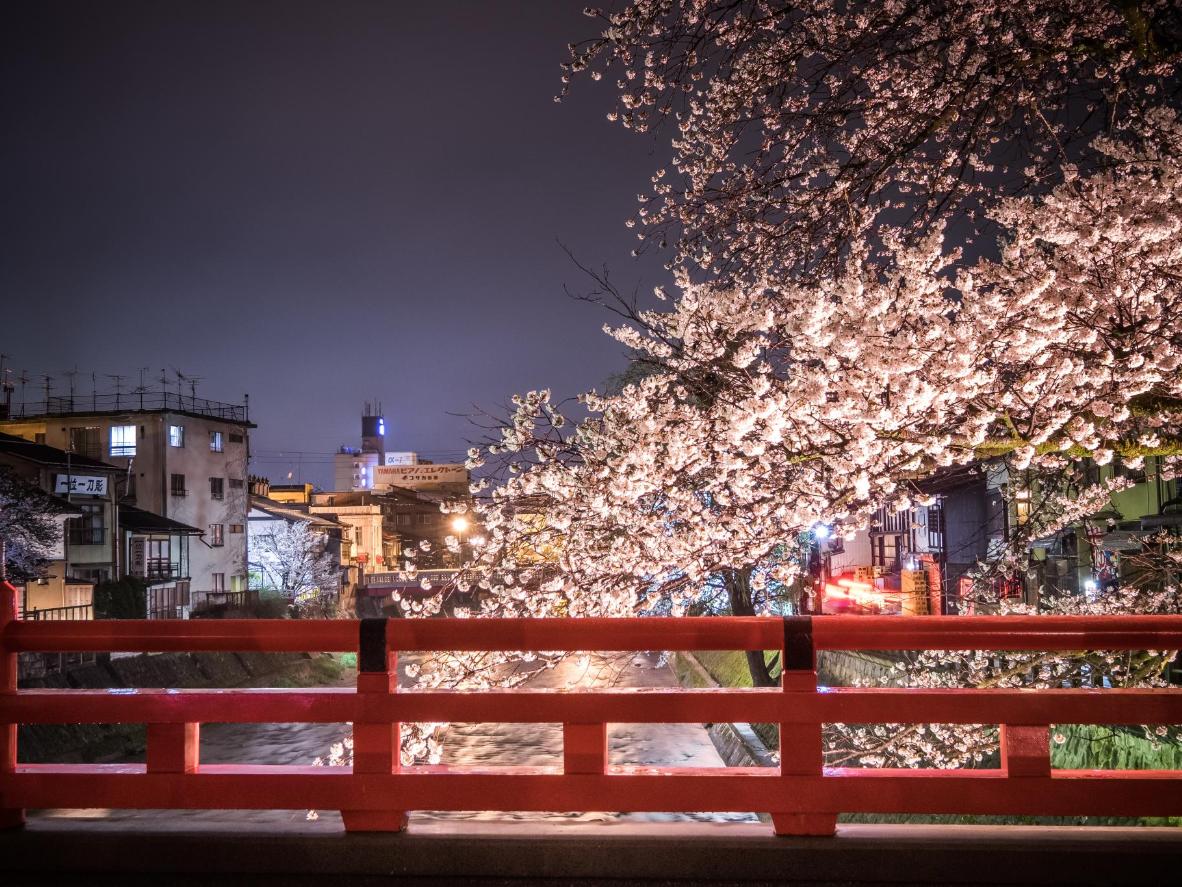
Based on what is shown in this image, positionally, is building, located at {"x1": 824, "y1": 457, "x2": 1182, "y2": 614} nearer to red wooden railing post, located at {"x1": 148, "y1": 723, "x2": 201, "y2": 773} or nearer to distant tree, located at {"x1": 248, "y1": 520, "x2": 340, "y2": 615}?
red wooden railing post, located at {"x1": 148, "y1": 723, "x2": 201, "y2": 773}

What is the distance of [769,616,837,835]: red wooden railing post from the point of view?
3498 mm

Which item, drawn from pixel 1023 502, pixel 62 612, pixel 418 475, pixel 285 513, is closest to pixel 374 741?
pixel 1023 502

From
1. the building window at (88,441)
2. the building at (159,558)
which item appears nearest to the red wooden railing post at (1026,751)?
the building at (159,558)

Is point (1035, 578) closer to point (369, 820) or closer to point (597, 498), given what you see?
point (597, 498)

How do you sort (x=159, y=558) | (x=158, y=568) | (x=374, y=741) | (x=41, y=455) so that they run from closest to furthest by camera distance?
(x=374, y=741)
(x=41, y=455)
(x=158, y=568)
(x=159, y=558)

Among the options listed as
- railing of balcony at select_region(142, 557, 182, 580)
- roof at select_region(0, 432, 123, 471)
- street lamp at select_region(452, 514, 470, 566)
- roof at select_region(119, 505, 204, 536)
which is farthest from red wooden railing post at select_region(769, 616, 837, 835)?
railing of balcony at select_region(142, 557, 182, 580)

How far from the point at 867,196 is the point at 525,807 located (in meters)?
5.72

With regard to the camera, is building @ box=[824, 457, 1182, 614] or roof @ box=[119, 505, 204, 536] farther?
roof @ box=[119, 505, 204, 536]

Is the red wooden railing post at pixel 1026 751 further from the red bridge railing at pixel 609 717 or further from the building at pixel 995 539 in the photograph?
the building at pixel 995 539

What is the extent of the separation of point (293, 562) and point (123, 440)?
12.5 meters

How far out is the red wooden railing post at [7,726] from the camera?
3.75 m

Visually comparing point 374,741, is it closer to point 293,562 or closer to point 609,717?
point 609,717

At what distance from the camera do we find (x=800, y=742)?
3.50 metres

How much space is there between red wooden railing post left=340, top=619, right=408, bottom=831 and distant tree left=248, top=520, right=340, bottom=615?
50.4m
